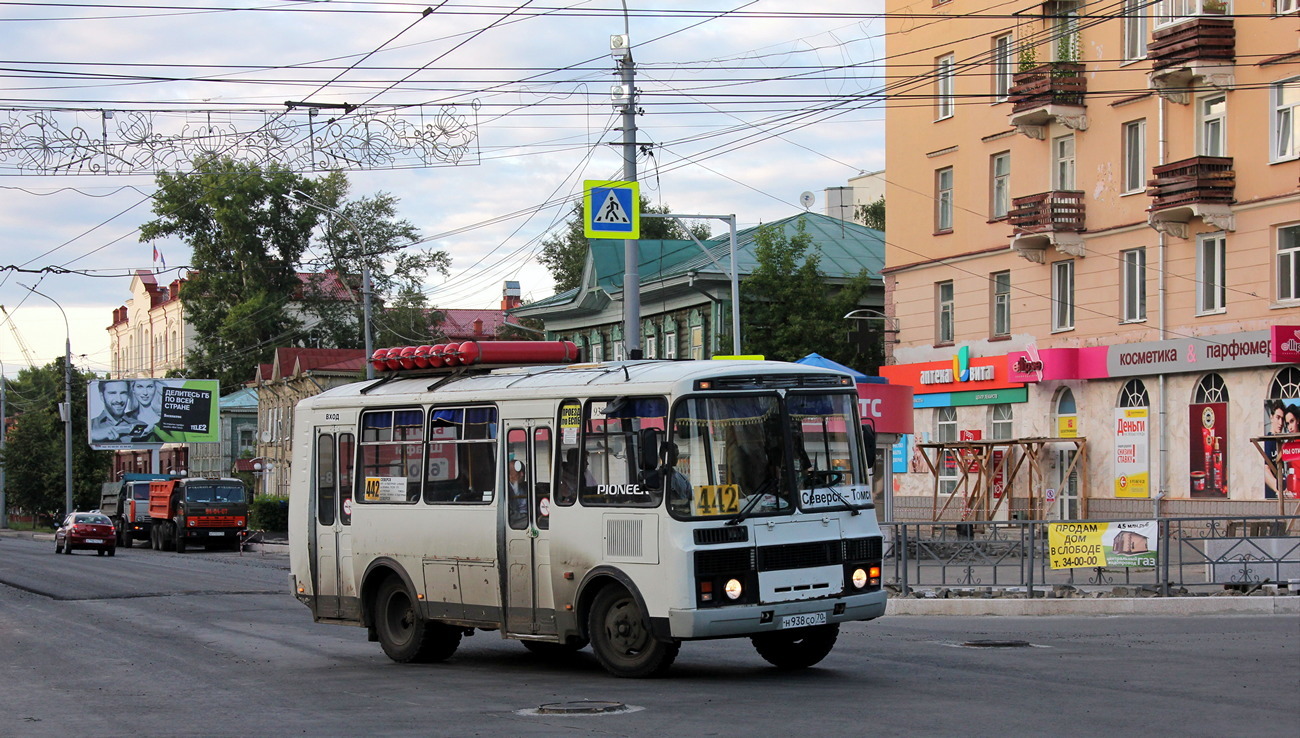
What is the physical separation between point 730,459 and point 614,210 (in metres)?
11.9

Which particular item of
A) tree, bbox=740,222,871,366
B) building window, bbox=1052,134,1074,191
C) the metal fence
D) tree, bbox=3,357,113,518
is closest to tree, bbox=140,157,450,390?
tree, bbox=3,357,113,518

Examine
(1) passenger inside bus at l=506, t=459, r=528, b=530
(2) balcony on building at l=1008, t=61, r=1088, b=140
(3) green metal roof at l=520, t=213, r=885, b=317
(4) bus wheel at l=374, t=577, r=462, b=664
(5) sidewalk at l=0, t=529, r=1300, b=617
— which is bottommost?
(5) sidewalk at l=0, t=529, r=1300, b=617

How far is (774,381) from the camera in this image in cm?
1230

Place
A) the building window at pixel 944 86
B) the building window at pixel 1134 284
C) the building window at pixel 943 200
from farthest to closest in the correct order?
the building window at pixel 943 200, the building window at pixel 944 86, the building window at pixel 1134 284

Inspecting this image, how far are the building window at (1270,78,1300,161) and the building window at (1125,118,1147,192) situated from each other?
11.9ft

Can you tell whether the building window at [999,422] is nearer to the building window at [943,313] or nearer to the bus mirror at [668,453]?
the building window at [943,313]

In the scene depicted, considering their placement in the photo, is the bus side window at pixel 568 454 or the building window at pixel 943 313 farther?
the building window at pixel 943 313

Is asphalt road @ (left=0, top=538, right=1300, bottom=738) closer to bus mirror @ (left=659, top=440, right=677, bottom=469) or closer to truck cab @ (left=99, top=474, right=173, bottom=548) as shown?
bus mirror @ (left=659, top=440, right=677, bottom=469)

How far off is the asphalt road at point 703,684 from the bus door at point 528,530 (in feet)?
1.77

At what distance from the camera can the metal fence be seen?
18203 mm

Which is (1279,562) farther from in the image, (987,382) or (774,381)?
(987,382)

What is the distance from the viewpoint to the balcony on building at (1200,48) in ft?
98.2

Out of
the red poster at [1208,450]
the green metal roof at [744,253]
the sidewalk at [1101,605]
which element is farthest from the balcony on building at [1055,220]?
the sidewalk at [1101,605]

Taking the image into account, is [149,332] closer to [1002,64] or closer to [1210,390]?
[1002,64]
